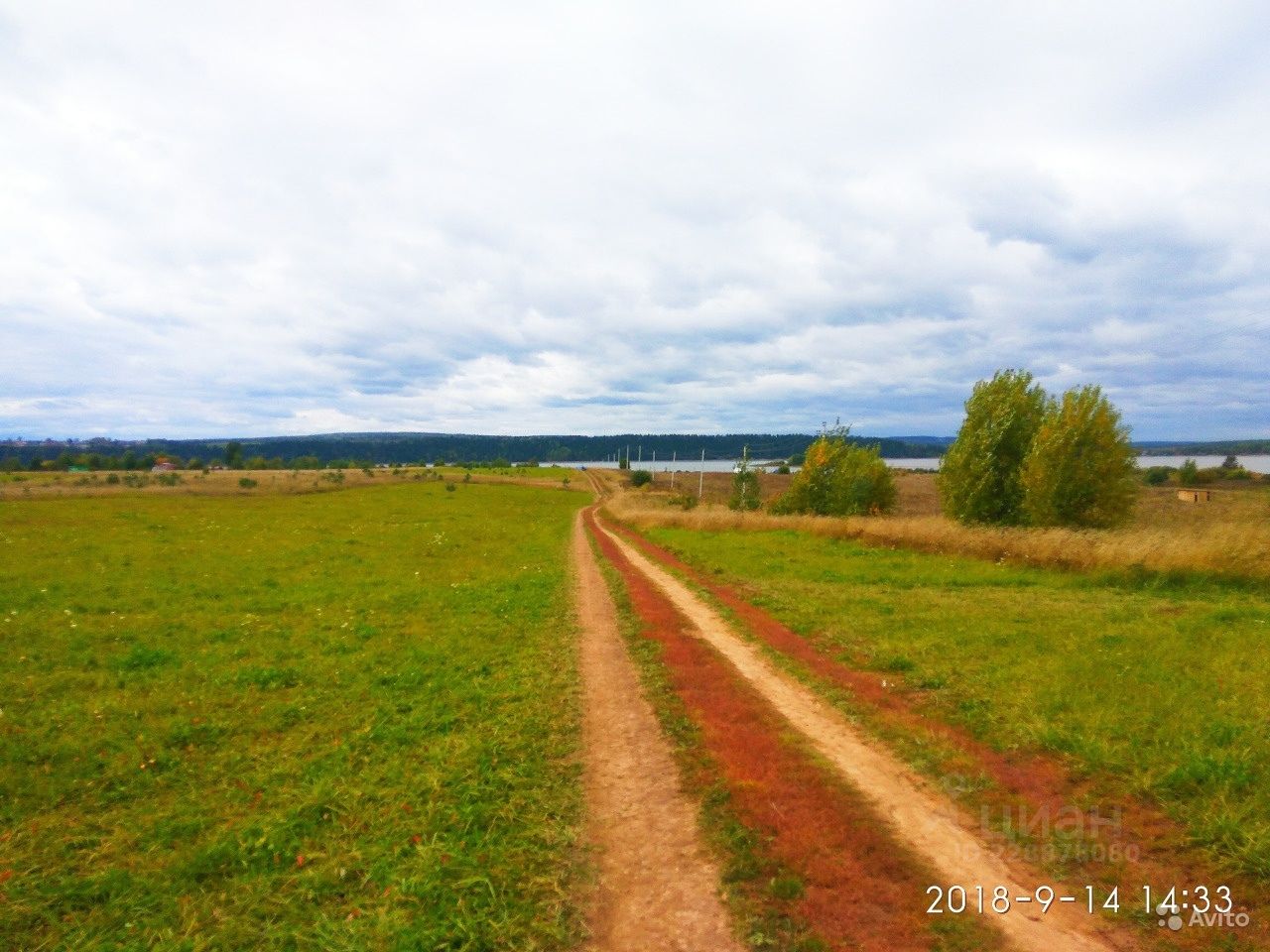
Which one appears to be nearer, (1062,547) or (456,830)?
(456,830)

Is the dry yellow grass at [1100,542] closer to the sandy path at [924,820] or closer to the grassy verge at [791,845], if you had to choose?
the sandy path at [924,820]

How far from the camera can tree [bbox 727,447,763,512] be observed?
5725 centimetres

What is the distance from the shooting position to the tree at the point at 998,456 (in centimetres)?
3334

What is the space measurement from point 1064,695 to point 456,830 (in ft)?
25.5

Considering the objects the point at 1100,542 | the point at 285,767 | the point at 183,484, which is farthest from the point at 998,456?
the point at 183,484

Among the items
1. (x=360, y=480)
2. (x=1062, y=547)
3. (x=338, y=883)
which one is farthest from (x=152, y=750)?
(x=360, y=480)

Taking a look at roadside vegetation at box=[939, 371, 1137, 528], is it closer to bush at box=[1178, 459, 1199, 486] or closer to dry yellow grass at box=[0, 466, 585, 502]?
dry yellow grass at box=[0, 466, 585, 502]

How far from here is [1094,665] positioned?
376 inches

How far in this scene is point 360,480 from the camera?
85.6 m

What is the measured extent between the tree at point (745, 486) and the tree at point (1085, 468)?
28.7m

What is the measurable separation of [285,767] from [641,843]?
4.33 m

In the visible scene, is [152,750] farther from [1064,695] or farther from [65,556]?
[65,556]

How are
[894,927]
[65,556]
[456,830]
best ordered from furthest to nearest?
[65,556] → [456,830] → [894,927]

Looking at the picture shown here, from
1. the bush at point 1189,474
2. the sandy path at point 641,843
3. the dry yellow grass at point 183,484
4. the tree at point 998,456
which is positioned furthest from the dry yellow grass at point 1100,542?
the bush at point 1189,474
